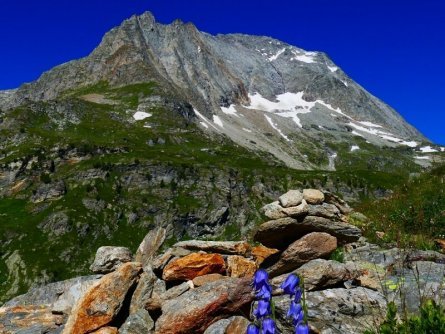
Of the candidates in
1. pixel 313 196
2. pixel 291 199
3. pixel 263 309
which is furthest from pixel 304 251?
pixel 263 309

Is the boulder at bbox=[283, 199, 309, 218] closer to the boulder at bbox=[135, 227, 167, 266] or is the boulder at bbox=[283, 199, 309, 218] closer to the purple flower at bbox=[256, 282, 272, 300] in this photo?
the boulder at bbox=[135, 227, 167, 266]

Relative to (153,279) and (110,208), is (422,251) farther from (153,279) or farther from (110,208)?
(110,208)

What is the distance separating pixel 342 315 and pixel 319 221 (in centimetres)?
403

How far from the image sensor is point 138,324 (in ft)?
42.3

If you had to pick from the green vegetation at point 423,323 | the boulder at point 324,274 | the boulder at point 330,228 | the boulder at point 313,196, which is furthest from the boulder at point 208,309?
the green vegetation at point 423,323

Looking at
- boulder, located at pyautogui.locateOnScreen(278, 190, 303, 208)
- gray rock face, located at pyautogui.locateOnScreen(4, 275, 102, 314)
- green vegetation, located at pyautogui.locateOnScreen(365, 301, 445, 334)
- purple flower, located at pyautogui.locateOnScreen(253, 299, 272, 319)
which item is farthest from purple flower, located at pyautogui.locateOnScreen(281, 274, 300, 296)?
gray rock face, located at pyautogui.locateOnScreen(4, 275, 102, 314)

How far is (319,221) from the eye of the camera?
14.4m

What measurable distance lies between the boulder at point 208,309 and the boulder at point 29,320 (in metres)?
5.66

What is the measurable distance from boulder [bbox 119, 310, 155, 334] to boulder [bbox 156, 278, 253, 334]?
52 cm

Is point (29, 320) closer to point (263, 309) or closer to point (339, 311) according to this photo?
point (339, 311)

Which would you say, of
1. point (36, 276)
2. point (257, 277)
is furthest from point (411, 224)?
point (36, 276)

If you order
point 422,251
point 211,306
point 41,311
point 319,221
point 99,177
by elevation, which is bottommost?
point 41,311

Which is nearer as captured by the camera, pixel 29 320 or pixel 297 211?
pixel 297 211

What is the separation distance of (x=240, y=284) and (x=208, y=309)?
103cm
